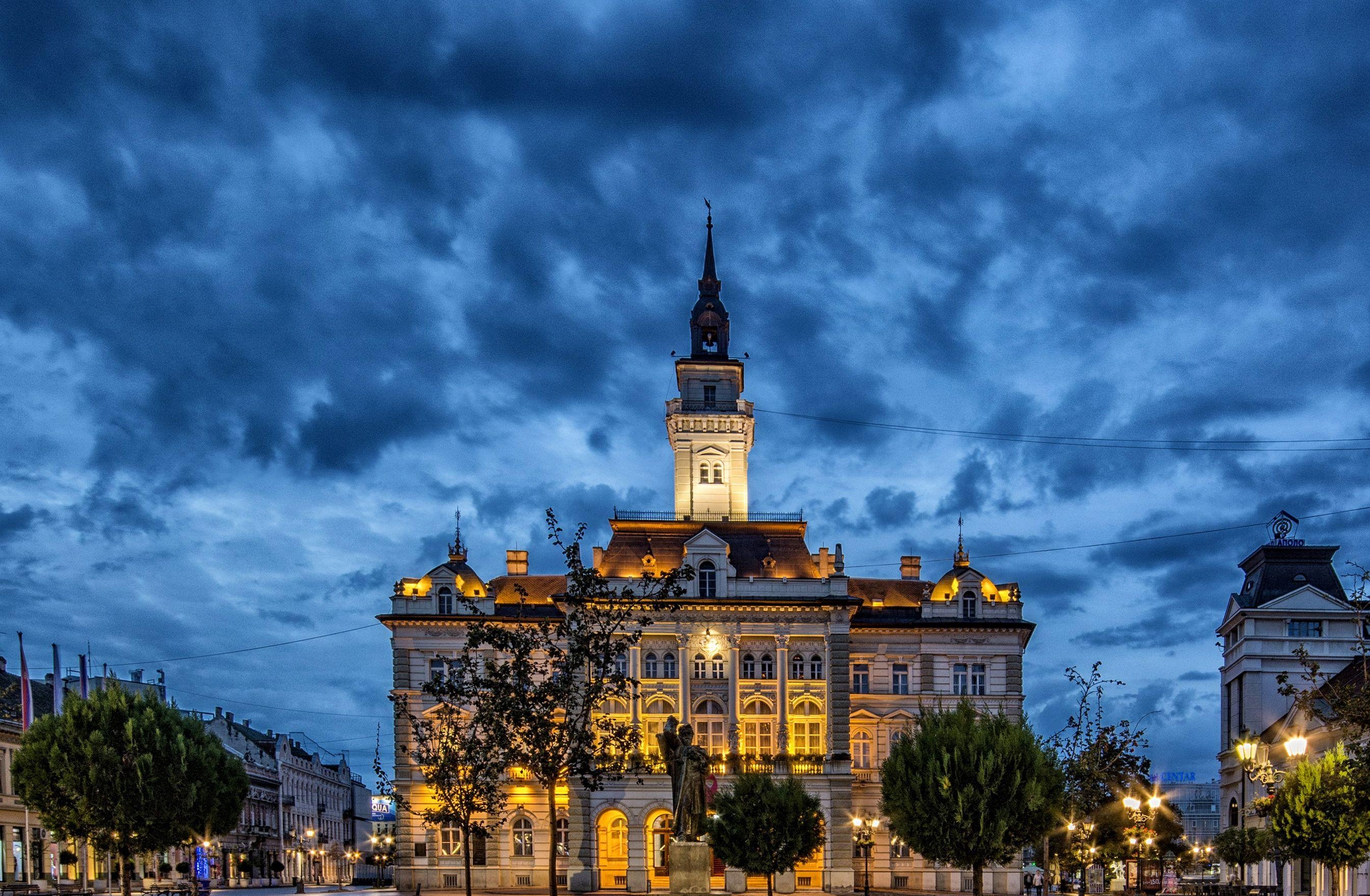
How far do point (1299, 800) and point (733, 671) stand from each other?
33.1 m

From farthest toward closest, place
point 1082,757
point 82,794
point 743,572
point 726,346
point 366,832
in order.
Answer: point 366,832
point 726,346
point 743,572
point 1082,757
point 82,794

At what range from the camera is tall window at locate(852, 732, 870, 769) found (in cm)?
7850

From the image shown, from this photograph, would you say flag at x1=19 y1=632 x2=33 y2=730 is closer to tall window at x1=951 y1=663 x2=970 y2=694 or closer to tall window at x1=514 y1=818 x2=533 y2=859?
tall window at x1=514 y1=818 x2=533 y2=859

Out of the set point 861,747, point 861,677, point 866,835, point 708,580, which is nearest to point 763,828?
point 866,835

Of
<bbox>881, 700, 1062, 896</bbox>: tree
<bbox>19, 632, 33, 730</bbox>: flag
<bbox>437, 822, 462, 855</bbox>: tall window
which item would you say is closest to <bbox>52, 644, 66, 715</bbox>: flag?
<bbox>19, 632, 33, 730</bbox>: flag

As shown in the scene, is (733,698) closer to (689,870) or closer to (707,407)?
(707,407)

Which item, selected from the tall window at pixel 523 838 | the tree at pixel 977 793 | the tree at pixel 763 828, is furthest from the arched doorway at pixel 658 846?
the tree at pixel 977 793

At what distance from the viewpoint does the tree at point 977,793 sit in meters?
52.1

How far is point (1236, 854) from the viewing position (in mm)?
75688

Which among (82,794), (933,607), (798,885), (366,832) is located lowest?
(366,832)

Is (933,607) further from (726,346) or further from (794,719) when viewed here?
(726,346)

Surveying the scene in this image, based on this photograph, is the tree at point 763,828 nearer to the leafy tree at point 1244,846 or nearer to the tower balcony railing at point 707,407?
the leafy tree at point 1244,846

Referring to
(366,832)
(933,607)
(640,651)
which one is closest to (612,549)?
(640,651)

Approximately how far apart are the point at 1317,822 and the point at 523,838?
41.9 m
